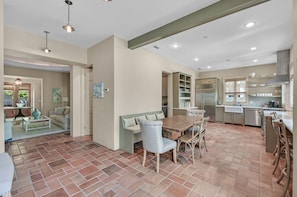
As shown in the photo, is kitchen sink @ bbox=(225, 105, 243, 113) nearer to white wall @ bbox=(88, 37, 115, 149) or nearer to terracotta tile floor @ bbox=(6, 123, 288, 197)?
terracotta tile floor @ bbox=(6, 123, 288, 197)

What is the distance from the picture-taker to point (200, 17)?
2287mm

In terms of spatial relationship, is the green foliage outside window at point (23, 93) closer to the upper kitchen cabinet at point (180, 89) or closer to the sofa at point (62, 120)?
the sofa at point (62, 120)

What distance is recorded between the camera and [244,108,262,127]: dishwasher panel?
221 inches

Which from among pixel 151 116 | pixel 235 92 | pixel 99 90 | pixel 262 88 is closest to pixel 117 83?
pixel 99 90

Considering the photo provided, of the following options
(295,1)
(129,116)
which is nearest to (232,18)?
(295,1)

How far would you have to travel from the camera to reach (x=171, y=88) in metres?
5.74

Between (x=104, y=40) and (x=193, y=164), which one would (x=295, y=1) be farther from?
(x=104, y=40)

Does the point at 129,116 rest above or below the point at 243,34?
below

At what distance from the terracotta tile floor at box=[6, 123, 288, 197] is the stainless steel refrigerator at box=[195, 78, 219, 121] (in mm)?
3523

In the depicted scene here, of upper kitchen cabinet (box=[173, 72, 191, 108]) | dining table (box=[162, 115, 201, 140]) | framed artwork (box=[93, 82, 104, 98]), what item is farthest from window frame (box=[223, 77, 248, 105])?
framed artwork (box=[93, 82, 104, 98])

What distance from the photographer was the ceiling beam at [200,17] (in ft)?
6.30

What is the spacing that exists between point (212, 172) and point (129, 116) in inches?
86.6

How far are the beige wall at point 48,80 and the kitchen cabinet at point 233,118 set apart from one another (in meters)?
9.30

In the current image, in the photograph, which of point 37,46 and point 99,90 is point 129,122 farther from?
point 37,46
